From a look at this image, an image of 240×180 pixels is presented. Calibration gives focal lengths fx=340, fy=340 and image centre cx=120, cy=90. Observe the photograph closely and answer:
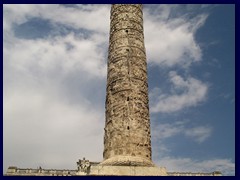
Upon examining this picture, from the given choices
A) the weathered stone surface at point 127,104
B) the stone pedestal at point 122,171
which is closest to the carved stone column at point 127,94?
the weathered stone surface at point 127,104

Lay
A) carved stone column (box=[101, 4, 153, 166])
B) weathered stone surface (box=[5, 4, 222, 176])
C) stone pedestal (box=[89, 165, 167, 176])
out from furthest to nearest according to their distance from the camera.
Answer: carved stone column (box=[101, 4, 153, 166])
weathered stone surface (box=[5, 4, 222, 176])
stone pedestal (box=[89, 165, 167, 176])

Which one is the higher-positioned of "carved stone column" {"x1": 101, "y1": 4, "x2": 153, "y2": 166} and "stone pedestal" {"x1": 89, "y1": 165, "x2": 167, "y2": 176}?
"carved stone column" {"x1": 101, "y1": 4, "x2": 153, "y2": 166}

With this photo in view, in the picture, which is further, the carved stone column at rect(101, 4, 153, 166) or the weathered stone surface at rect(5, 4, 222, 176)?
the carved stone column at rect(101, 4, 153, 166)

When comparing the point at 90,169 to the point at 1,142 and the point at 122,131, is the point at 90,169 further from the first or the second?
the point at 1,142

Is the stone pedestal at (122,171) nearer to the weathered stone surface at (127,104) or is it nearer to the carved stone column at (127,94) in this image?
the weathered stone surface at (127,104)

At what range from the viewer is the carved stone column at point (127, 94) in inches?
352

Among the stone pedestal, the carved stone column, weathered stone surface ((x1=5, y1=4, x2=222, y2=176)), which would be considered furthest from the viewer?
the carved stone column

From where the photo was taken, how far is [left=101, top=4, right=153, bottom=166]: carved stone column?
895 centimetres

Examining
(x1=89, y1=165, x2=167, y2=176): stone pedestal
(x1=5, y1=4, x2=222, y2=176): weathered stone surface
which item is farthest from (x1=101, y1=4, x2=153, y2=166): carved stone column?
(x1=89, y1=165, x2=167, y2=176): stone pedestal

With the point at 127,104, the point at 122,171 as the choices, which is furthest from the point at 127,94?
the point at 122,171

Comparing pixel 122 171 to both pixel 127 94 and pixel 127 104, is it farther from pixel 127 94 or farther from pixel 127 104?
pixel 127 94

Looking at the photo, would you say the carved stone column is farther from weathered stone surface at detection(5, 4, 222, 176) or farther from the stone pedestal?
the stone pedestal
